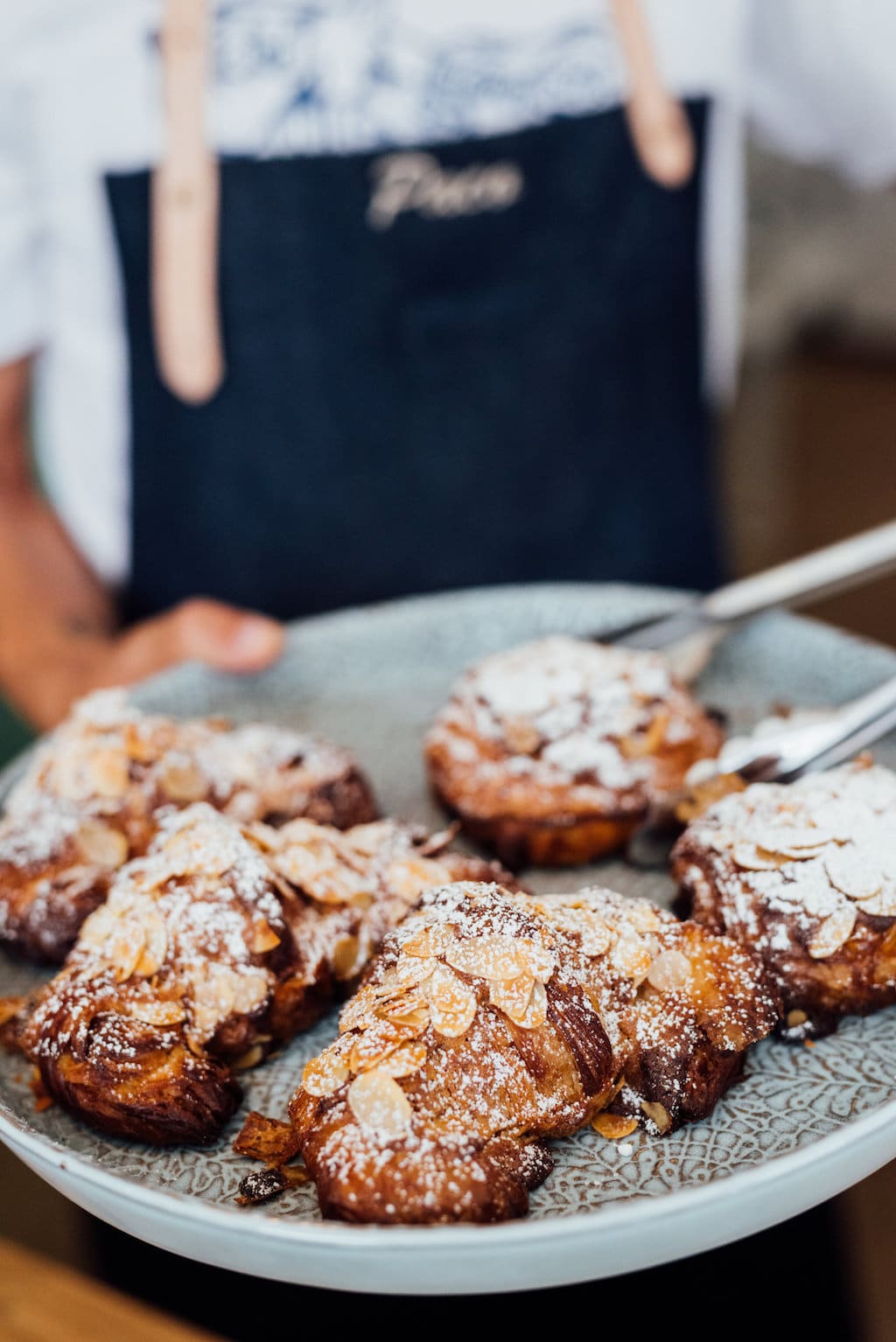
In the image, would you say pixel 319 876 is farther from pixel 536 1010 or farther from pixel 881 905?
pixel 881 905

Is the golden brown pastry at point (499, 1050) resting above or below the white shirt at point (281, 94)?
below

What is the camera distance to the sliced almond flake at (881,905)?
2.85ft

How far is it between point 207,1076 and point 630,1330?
1.98 feet

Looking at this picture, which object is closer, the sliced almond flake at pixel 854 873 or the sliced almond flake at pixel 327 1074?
the sliced almond flake at pixel 327 1074

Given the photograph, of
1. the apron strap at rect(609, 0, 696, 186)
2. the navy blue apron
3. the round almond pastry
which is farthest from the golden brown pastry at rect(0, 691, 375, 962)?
the apron strap at rect(609, 0, 696, 186)

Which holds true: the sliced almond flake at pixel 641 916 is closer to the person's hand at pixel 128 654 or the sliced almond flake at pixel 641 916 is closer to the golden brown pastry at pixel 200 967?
the golden brown pastry at pixel 200 967

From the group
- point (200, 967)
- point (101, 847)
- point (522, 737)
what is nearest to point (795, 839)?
point (522, 737)

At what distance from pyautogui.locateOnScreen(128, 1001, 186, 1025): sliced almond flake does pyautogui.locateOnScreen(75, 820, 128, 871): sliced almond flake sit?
217mm

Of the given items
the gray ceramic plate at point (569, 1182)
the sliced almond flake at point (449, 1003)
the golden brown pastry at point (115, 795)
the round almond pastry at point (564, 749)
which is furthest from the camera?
the round almond pastry at point (564, 749)

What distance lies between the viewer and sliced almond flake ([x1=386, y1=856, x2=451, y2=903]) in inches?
37.2

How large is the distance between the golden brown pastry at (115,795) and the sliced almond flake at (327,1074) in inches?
12.2

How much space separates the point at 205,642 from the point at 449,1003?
80 cm

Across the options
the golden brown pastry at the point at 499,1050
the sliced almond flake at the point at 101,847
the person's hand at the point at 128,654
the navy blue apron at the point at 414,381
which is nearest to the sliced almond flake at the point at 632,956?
the golden brown pastry at the point at 499,1050

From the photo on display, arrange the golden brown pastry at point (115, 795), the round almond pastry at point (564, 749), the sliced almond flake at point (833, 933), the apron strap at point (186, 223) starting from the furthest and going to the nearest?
1. the apron strap at point (186, 223)
2. the round almond pastry at point (564, 749)
3. the golden brown pastry at point (115, 795)
4. the sliced almond flake at point (833, 933)
